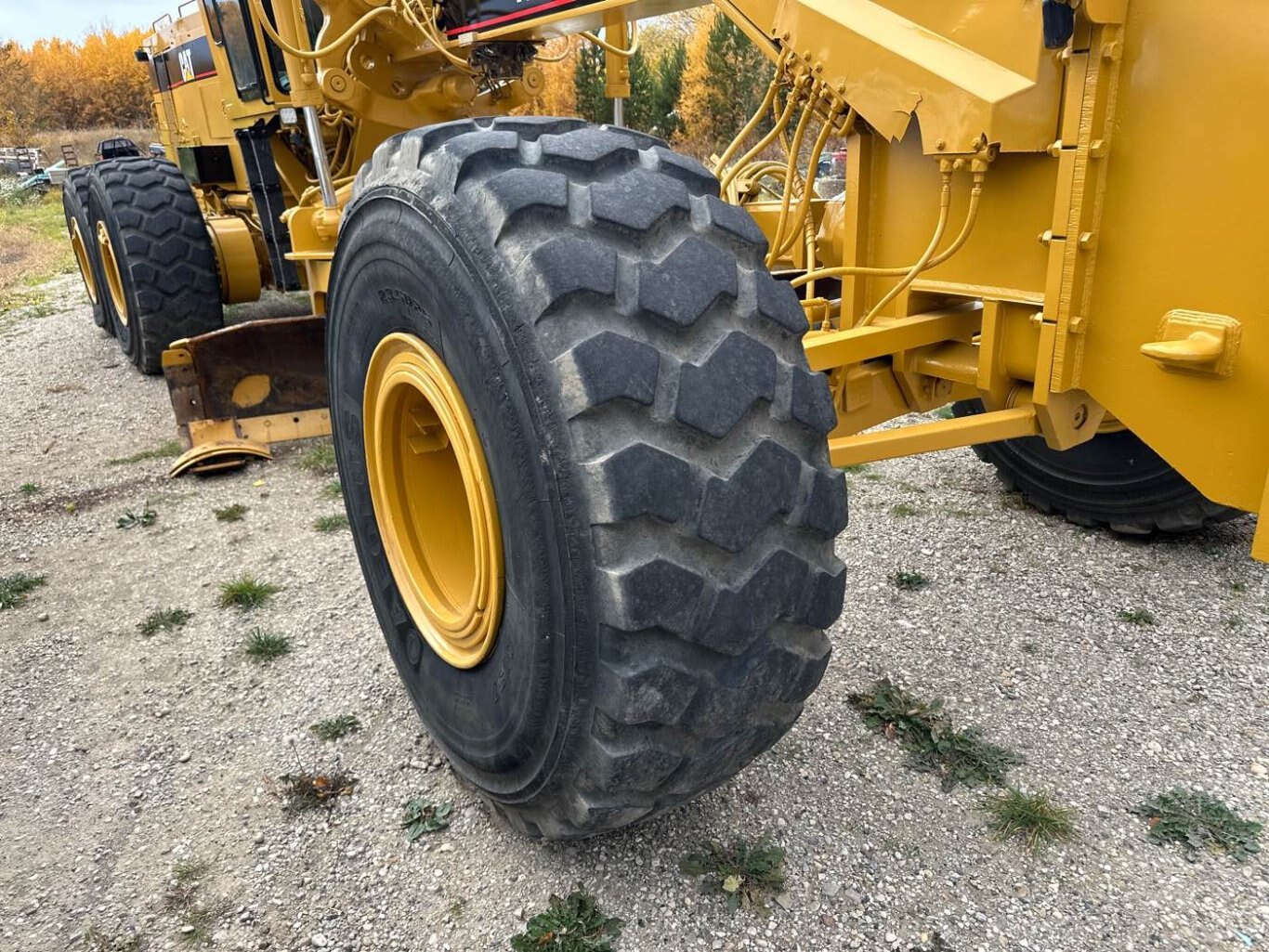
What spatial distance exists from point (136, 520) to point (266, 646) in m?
1.62

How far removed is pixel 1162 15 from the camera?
1.77 metres

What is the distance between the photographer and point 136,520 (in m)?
4.40

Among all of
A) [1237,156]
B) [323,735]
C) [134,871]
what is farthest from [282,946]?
[1237,156]

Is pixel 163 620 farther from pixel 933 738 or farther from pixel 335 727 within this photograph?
pixel 933 738

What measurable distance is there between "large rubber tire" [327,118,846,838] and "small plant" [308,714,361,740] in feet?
3.42

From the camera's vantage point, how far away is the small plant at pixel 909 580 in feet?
11.3

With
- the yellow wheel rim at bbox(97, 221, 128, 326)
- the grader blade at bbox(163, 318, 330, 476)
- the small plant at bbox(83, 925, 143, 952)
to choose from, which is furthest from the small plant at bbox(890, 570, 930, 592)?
the yellow wheel rim at bbox(97, 221, 128, 326)

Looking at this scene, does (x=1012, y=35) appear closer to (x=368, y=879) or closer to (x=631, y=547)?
(x=631, y=547)

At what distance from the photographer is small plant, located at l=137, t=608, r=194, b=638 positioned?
342 cm

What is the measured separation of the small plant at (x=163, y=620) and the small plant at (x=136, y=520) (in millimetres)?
970

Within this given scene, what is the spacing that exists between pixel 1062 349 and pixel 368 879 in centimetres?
202

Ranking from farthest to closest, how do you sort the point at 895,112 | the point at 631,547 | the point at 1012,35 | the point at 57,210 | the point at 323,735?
1. the point at 57,210
2. the point at 323,735
3. the point at 895,112
4. the point at 1012,35
5. the point at 631,547

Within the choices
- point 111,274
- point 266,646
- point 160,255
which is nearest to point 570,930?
point 266,646

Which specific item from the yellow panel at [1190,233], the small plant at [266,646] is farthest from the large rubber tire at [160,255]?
the yellow panel at [1190,233]
